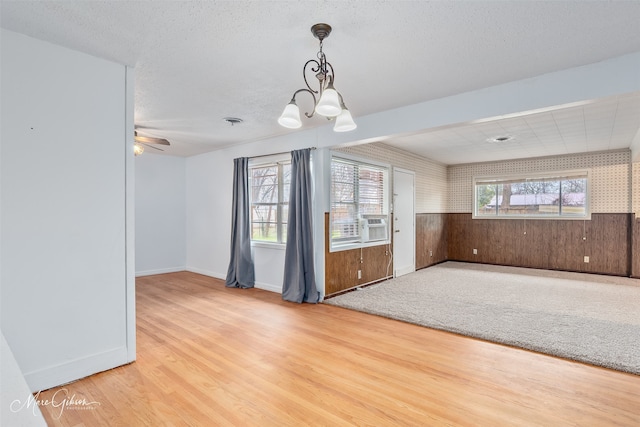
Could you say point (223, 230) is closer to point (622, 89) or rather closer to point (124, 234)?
point (124, 234)

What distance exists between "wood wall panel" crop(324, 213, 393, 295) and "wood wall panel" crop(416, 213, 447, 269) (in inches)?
50.5

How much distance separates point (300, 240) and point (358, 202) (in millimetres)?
1234

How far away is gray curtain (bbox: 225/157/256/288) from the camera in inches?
205

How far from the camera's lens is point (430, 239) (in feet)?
23.5

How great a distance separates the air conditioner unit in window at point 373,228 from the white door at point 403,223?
322mm

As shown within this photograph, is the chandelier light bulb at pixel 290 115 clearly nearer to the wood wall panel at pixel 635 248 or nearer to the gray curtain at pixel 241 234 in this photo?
the gray curtain at pixel 241 234

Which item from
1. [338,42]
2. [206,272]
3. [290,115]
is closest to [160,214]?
[206,272]

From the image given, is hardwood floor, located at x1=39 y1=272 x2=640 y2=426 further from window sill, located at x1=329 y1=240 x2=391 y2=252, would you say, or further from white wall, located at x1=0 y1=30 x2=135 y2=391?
window sill, located at x1=329 y1=240 x2=391 y2=252

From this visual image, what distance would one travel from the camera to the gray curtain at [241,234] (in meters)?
5.20

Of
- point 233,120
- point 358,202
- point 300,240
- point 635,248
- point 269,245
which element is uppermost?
point 233,120

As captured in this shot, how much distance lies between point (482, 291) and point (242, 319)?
3565 mm

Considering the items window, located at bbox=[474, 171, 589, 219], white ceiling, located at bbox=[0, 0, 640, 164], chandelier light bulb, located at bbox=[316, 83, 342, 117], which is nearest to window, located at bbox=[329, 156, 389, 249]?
white ceiling, located at bbox=[0, 0, 640, 164]

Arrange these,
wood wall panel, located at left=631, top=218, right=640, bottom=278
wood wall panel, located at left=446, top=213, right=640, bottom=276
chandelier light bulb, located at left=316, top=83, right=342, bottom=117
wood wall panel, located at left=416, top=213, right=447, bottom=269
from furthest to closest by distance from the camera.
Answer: wood wall panel, located at left=416, top=213, right=447, bottom=269 < wood wall panel, located at left=446, top=213, right=640, bottom=276 < wood wall panel, located at left=631, top=218, right=640, bottom=278 < chandelier light bulb, located at left=316, top=83, right=342, bottom=117

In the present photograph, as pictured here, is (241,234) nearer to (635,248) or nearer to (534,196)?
(534,196)
